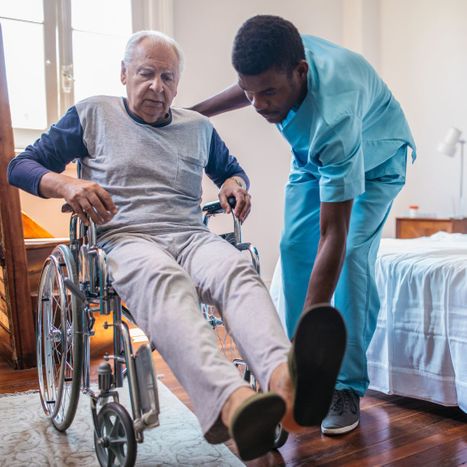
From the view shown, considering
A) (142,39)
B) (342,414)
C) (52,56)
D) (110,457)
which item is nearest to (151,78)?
(142,39)

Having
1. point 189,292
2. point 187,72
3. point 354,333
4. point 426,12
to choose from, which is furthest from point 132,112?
point 426,12

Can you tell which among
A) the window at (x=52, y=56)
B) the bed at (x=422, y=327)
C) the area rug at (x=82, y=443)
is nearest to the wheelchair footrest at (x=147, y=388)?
the area rug at (x=82, y=443)

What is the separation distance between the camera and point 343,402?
1571 mm

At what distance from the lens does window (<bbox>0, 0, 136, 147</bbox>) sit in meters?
3.11

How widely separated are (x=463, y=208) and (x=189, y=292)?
327 centimetres

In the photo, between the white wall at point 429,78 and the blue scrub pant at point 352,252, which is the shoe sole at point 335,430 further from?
the white wall at point 429,78

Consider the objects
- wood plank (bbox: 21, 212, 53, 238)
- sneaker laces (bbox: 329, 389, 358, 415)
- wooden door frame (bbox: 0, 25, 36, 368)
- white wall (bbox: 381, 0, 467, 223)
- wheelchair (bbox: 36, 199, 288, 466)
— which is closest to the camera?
wheelchair (bbox: 36, 199, 288, 466)

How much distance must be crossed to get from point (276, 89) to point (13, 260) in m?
1.49

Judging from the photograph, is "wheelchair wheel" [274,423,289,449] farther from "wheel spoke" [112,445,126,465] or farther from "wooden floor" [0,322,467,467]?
"wheel spoke" [112,445,126,465]

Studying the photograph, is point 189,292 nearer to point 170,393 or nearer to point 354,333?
point 354,333

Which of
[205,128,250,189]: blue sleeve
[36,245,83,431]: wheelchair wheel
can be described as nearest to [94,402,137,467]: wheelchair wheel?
[36,245,83,431]: wheelchair wheel

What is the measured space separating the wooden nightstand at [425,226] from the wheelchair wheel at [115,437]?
9.15ft

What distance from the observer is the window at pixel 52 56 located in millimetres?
3111

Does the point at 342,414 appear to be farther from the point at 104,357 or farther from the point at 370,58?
the point at 370,58
